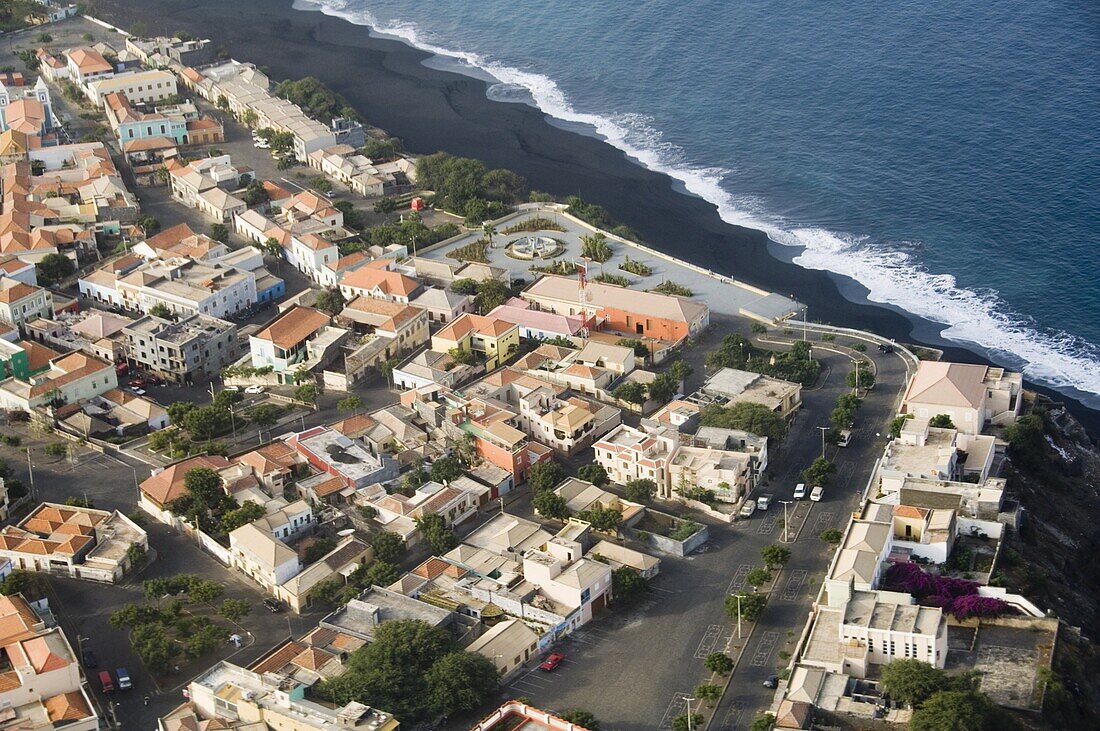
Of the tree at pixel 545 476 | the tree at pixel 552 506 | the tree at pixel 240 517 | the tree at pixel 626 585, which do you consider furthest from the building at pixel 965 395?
the tree at pixel 240 517

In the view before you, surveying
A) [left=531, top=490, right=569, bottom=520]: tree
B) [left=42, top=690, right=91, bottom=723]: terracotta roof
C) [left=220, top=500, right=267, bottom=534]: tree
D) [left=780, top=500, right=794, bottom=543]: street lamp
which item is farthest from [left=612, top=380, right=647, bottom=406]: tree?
[left=42, top=690, right=91, bottom=723]: terracotta roof

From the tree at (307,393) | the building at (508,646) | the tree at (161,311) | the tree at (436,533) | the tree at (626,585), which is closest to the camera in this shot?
the building at (508,646)

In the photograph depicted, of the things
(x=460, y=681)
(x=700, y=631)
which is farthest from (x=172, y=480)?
(x=700, y=631)

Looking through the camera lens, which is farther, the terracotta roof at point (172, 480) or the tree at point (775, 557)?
the terracotta roof at point (172, 480)

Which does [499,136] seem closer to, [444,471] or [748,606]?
[444,471]

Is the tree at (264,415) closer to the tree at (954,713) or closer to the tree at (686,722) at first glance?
the tree at (686,722)

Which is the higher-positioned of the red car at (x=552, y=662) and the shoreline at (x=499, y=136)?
the shoreline at (x=499, y=136)
